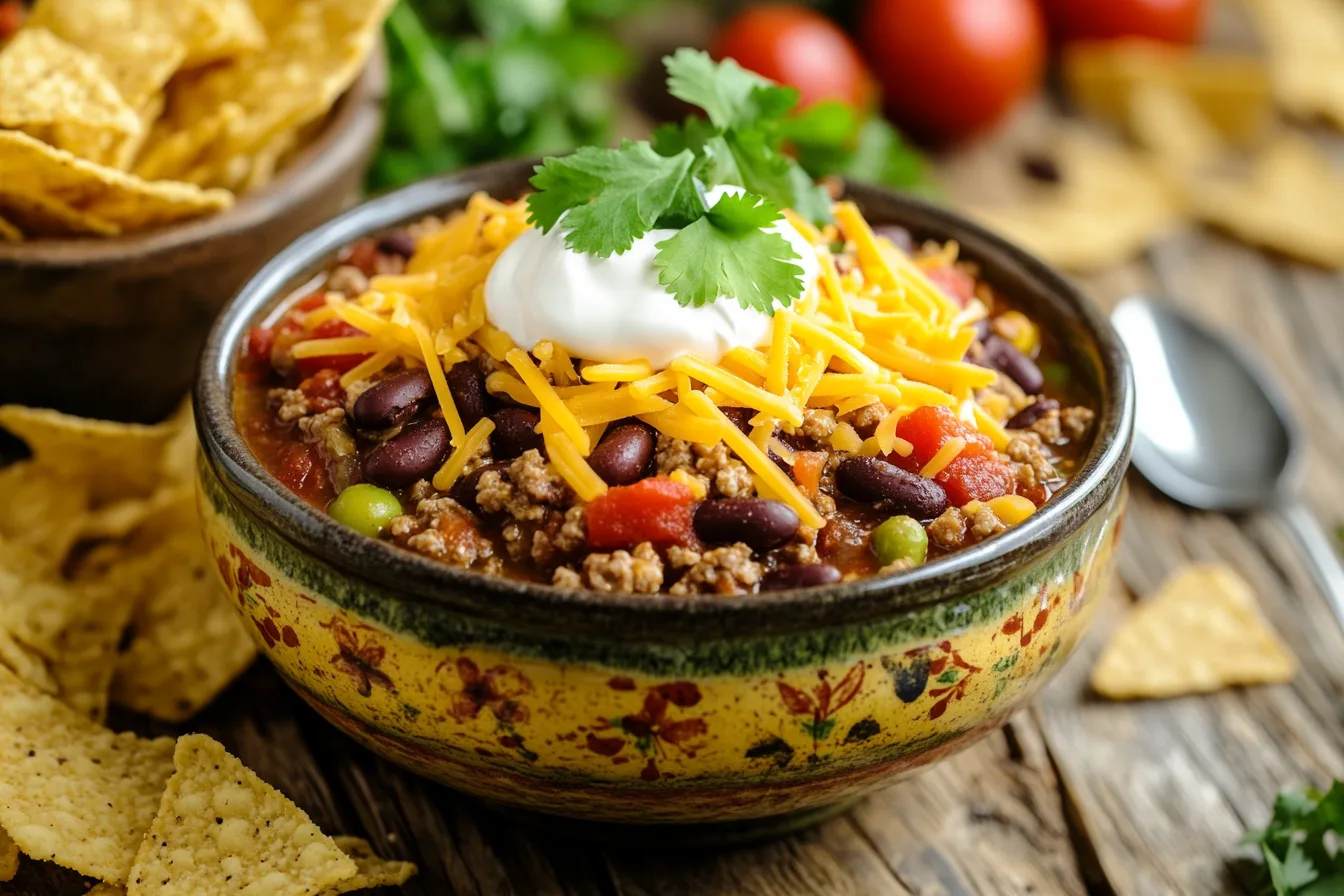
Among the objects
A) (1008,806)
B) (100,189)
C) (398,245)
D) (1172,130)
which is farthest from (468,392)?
(1172,130)

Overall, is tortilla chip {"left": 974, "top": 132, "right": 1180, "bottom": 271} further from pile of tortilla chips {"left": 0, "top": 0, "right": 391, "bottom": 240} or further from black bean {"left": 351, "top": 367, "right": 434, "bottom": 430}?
black bean {"left": 351, "top": 367, "right": 434, "bottom": 430}

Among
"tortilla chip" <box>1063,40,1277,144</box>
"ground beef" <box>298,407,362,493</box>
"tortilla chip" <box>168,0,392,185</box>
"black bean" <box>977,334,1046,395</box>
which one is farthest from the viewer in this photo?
"tortilla chip" <box>1063,40,1277,144</box>

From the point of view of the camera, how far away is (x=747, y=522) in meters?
2.42

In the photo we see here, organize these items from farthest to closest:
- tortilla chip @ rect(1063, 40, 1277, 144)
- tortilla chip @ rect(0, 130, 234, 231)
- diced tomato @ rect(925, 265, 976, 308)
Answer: tortilla chip @ rect(1063, 40, 1277, 144)
tortilla chip @ rect(0, 130, 234, 231)
diced tomato @ rect(925, 265, 976, 308)

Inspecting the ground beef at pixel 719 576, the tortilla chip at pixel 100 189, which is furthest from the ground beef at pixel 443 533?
the tortilla chip at pixel 100 189

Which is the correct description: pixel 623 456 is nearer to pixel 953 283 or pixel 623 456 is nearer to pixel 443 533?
pixel 443 533

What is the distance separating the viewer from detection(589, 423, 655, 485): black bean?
2.48 m

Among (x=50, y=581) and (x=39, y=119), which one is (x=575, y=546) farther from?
(x=39, y=119)

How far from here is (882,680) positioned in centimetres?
240

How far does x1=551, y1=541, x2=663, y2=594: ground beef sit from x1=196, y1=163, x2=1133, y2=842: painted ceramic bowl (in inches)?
Answer: 3.7

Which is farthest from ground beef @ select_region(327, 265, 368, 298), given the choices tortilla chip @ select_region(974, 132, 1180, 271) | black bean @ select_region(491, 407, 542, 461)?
tortilla chip @ select_region(974, 132, 1180, 271)

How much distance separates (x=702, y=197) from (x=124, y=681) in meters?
1.77

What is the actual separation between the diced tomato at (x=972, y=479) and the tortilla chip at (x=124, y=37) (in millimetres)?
2357

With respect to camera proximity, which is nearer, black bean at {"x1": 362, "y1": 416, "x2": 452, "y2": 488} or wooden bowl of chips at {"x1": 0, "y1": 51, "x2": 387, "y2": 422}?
black bean at {"x1": 362, "y1": 416, "x2": 452, "y2": 488}
